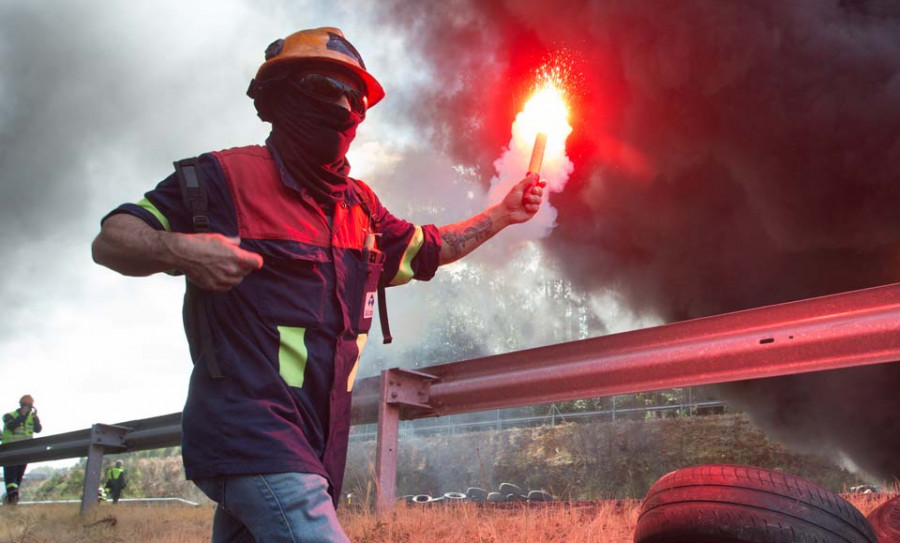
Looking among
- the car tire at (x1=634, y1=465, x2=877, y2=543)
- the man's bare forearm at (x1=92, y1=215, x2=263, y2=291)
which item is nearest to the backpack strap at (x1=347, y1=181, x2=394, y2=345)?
the man's bare forearm at (x1=92, y1=215, x2=263, y2=291)

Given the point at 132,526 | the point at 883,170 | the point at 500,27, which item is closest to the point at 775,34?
the point at 883,170

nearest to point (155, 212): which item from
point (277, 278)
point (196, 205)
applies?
point (196, 205)

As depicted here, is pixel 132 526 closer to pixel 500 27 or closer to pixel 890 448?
pixel 500 27

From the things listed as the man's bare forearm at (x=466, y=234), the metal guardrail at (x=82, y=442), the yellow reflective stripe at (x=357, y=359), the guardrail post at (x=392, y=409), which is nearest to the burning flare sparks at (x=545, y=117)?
the man's bare forearm at (x=466, y=234)

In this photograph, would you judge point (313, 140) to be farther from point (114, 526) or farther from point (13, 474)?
point (13, 474)

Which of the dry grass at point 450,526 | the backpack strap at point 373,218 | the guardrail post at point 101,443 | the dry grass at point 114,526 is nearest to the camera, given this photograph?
the backpack strap at point 373,218

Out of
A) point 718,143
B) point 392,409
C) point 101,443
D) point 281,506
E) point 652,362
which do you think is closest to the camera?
point 281,506

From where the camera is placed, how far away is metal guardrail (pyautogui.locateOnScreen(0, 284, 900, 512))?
147 inches

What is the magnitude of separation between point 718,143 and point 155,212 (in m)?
9.28

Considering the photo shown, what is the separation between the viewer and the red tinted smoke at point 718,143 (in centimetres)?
902

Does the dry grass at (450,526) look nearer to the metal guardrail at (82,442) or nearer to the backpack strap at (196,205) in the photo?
the metal guardrail at (82,442)

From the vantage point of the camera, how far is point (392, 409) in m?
5.27

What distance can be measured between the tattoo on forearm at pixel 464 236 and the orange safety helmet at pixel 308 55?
0.82 m

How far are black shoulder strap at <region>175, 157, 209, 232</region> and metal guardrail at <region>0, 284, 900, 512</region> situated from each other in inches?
118
